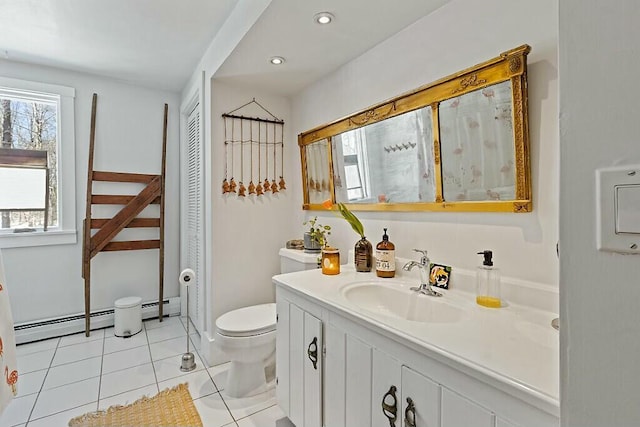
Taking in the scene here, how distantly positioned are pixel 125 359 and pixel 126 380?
34 centimetres

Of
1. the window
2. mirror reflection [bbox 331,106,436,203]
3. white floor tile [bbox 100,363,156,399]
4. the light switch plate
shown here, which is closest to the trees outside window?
the window

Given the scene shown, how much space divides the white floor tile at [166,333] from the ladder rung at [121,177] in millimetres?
→ 1474

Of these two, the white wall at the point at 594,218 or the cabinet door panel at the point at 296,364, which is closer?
the white wall at the point at 594,218

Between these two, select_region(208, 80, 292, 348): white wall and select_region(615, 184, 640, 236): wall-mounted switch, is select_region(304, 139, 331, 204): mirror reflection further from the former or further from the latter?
select_region(615, 184, 640, 236): wall-mounted switch

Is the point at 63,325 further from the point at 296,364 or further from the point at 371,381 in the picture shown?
the point at 371,381

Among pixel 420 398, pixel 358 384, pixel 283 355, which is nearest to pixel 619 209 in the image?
pixel 420 398

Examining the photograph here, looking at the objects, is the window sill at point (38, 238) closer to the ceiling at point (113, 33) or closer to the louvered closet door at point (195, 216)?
the louvered closet door at point (195, 216)

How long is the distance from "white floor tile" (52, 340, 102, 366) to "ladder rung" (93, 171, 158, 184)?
1.49 metres

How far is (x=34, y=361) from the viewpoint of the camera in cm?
245

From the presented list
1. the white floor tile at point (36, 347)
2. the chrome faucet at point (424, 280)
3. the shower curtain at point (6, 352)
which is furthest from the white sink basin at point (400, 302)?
the white floor tile at point (36, 347)

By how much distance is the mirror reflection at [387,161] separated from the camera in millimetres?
1606

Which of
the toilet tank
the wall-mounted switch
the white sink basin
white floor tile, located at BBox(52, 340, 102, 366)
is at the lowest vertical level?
white floor tile, located at BBox(52, 340, 102, 366)

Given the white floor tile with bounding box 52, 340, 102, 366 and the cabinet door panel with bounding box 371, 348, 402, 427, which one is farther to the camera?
the white floor tile with bounding box 52, 340, 102, 366

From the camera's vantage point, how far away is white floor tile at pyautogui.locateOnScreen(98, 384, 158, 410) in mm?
1931
